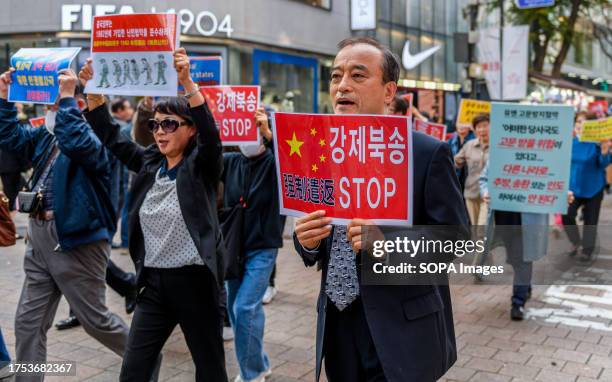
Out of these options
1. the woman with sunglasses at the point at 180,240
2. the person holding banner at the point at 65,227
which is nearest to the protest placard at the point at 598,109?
the woman with sunglasses at the point at 180,240

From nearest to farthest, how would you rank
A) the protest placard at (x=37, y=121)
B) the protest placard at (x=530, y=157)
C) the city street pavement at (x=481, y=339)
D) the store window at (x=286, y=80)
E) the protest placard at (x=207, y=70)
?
1. the city street pavement at (x=481, y=339)
2. the protest placard at (x=37, y=121)
3. the protest placard at (x=530, y=157)
4. the protest placard at (x=207, y=70)
5. the store window at (x=286, y=80)

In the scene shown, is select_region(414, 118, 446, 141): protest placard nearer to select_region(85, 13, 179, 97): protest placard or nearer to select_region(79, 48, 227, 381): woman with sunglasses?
select_region(85, 13, 179, 97): protest placard

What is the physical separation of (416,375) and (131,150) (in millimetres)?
2461

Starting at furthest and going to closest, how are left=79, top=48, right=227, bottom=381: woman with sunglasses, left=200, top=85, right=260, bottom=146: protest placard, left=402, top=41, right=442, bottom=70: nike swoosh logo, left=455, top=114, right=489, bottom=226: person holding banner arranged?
left=402, top=41, right=442, bottom=70: nike swoosh logo < left=455, top=114, right=489, bottom=226: person holding banner < left=200, top=85, right=260, bottom=146: protest placard < left=79, top=48, right=227, bottom=381: woman with sunglasses

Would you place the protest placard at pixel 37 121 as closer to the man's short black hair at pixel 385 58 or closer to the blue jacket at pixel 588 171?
the man's short black hair at pixel 385 58

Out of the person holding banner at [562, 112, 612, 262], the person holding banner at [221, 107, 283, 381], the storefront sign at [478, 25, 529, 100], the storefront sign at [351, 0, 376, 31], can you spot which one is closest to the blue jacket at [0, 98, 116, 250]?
the person holding banner at [221, 107, 283, 381]

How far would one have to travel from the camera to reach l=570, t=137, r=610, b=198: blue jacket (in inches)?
360

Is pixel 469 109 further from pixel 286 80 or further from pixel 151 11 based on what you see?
pixel 286 80

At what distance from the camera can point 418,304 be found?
97.3 inches

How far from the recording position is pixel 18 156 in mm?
4617

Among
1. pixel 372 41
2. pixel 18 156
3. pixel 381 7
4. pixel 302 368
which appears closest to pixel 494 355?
pixel 302 368

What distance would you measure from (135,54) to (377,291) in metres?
2.49

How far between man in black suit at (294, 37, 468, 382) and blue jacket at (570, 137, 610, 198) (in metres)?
7.29

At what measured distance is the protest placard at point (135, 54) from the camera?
13.2ft
